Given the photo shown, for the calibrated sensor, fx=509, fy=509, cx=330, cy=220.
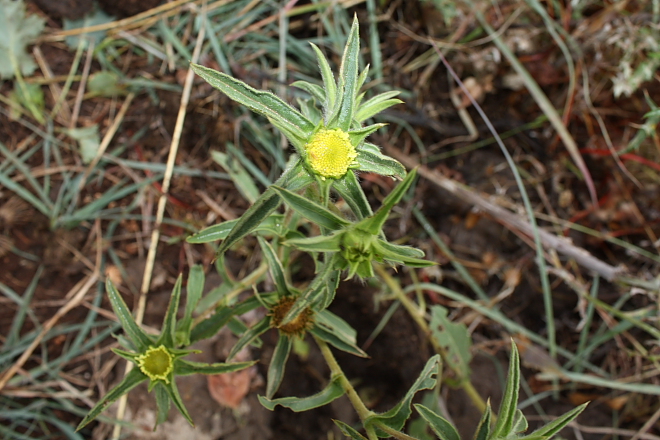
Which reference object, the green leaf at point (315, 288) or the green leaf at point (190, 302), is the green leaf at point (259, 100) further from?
the green leaf at point (190, 302)

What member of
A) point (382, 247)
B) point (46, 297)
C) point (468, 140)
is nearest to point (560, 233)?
point (468, 140)

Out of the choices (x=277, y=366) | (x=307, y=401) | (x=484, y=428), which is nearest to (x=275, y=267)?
(x=277, y=366)

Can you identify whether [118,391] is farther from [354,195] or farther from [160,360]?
[354,195]

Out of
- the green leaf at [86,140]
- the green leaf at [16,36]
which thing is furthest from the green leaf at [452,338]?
the green leaf at [16,36]

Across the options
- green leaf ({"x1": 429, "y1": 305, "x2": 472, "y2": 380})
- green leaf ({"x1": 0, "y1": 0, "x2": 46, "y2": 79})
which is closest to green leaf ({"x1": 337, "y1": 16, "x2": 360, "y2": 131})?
green leaf ({"x1": 429, "y1": 305, "x2": 472, "y2": 380})

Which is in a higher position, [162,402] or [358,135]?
[358,135]

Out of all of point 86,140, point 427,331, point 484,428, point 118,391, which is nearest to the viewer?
point 484,428

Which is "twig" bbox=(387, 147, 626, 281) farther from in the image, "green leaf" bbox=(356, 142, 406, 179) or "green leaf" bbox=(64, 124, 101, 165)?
"green leaf" bbox=(64, 124, 101, 165)
